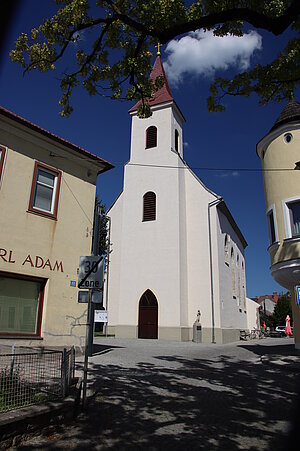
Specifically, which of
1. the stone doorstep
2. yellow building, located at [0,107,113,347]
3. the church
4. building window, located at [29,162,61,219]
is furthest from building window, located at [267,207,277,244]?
the stone doorstep

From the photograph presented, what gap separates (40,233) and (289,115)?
11.6 m

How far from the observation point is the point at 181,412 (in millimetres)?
6078

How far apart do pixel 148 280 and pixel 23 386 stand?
1926 cm

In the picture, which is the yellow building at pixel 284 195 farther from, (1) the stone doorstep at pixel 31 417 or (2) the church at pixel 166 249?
(1) the stone doorstep at pixel 31 417

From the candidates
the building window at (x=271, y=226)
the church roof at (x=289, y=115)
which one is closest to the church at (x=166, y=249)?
the building window at (x=271, y=226)

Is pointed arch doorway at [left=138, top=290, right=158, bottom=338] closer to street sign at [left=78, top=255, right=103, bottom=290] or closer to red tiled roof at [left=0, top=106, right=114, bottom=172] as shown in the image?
red tiled roof at [left=0, top=106, right=114, bottom=172]

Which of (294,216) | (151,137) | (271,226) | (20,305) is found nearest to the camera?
(20,305)

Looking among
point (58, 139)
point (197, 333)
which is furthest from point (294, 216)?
point (197, 333)

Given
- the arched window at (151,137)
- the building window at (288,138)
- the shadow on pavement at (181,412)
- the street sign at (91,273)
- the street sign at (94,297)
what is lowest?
the shadow on pavement at (181,412)

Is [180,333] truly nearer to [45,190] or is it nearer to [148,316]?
[148,316]

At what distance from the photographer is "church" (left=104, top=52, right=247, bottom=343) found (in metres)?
23.8

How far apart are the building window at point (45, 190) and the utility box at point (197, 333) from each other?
48.6 ft

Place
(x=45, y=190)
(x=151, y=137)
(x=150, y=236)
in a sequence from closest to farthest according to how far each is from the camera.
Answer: (x=45, y=190) → (x=150, y=236) → (x=151, y=137)

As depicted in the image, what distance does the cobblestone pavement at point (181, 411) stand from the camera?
15.4ft
